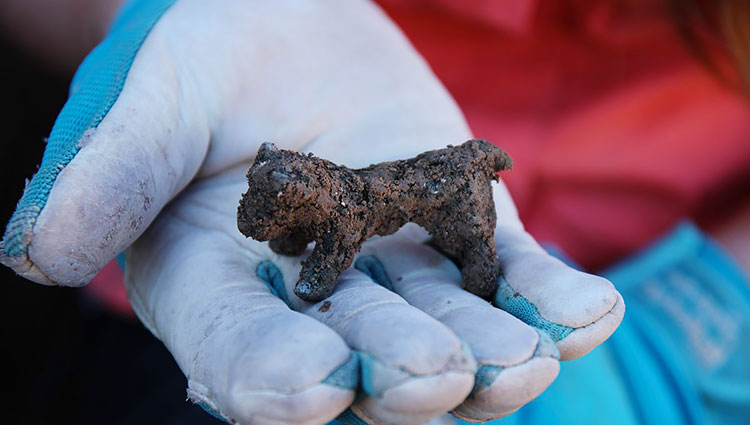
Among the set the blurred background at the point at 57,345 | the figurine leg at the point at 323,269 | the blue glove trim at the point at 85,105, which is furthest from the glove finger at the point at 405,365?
the blurred background at the point at 57,345

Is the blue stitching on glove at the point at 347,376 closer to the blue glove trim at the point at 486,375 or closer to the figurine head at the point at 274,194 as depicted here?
the blue glove trim at the point at 486,375

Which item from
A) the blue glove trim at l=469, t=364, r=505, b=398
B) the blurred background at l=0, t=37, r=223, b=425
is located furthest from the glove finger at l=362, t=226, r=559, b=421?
the blurred background at l=0, t=37, r=223, b=425

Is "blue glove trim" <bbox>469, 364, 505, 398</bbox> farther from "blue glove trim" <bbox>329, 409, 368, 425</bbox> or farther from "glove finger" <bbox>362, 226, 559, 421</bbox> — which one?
"blue glove trim" <bbox>329, 409, 368, 425</bbox>

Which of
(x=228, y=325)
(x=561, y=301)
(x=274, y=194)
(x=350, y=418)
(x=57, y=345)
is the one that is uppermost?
(x=274, y=194)

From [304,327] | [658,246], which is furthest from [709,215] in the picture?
[304,327]

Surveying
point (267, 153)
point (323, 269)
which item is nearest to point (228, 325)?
point (323, 269)

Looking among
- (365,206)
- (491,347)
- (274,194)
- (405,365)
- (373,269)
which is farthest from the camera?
(373,269)

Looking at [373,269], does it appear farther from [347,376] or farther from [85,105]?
[85,105]
